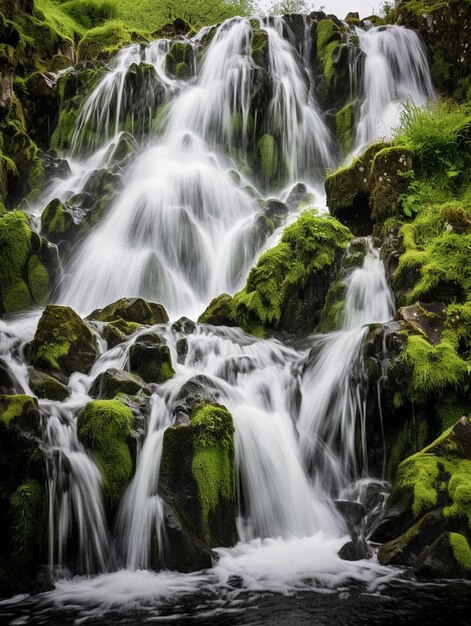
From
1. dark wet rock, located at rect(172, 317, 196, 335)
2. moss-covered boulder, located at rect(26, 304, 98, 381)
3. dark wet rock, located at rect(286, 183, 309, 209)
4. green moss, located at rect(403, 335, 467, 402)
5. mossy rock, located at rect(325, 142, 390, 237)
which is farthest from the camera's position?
dark wet rock, located at rect(286, 183, 309, 209)

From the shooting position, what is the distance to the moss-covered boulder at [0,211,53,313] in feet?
32.3

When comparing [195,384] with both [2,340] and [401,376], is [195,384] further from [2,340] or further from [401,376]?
[2,340]

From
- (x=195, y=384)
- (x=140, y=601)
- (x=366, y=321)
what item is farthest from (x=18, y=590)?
(x=366, y=321)

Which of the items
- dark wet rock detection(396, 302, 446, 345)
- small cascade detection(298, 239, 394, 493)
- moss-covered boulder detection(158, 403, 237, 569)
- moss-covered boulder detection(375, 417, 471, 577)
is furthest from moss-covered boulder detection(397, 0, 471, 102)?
moss-covered boulder detection(158, 403, 237, 569)

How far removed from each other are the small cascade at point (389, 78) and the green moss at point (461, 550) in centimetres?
1082

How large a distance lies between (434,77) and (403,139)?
7140mm

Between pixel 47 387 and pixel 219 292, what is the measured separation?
4.73m

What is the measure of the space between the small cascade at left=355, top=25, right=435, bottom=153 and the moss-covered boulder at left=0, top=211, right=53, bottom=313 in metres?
7.71

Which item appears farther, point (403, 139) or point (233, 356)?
point (403, 139)

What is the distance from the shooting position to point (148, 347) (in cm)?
659

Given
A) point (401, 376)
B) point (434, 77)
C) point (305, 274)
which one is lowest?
point (401, 376)

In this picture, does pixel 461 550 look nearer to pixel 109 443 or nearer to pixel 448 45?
pixel 109 443

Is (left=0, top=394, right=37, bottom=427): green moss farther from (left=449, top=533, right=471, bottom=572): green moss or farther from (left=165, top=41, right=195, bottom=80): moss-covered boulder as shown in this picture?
(left=165, top=41, right=195, bottom=80): moss-covered boulder

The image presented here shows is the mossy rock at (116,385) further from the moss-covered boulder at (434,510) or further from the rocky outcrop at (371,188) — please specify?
the rocky outcrop at (371,188)
